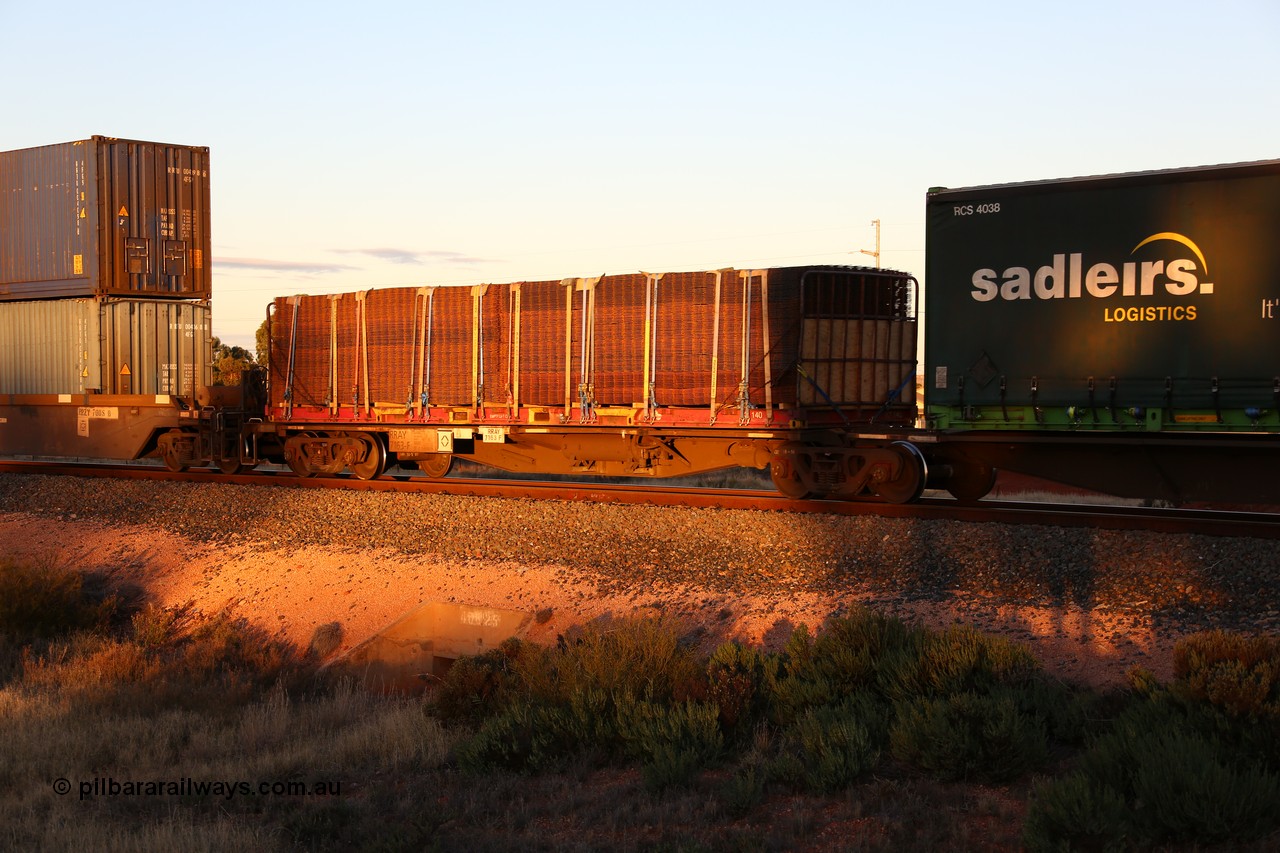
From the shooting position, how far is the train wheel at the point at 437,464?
59.3 ft

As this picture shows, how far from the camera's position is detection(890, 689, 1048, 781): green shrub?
6199 millimetres

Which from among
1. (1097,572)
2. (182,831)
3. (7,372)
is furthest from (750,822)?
(7,372)

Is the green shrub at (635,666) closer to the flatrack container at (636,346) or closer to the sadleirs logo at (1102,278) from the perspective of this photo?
the flatrack container at (636,346)

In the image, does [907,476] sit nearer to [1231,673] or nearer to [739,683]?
[739,683]

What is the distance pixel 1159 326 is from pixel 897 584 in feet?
14.5

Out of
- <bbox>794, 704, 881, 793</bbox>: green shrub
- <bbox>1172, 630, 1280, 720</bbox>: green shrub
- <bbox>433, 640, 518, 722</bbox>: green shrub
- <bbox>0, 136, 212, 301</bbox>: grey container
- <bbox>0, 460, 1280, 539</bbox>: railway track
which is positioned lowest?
<bbox>433, 640, 518, 722</bbox>: green shrub

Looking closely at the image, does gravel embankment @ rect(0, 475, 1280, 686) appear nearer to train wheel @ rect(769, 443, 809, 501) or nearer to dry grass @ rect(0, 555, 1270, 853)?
dry grass @ rect(0, 555, 1270, 853)

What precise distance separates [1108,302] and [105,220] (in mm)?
16374

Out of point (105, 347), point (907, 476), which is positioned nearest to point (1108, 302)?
point (907, 476)

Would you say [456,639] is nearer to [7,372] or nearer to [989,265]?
[989,265]

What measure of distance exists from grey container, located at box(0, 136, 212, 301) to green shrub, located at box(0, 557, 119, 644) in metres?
8.19

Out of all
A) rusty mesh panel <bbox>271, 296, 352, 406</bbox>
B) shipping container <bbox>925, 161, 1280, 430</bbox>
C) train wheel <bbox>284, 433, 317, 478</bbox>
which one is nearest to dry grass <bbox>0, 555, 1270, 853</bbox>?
shipping container <bbox>925, 161, 1280, 430</bbox>

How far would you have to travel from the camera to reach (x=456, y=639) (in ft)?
37.1

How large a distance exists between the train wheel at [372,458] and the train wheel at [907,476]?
8342 millimetres
